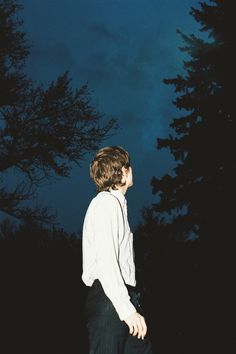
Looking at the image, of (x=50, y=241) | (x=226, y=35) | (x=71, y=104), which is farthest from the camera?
(x=71, y=104)

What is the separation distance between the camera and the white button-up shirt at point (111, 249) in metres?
2.34

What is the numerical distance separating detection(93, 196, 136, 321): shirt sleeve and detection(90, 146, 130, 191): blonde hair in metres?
0.17

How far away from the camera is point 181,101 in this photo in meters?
15.1

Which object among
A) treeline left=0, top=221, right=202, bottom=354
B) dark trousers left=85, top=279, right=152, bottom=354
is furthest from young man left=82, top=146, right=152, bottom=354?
treeline left=0, top=221, right=202, bottom=354

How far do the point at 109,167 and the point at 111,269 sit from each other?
632mm

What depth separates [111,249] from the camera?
2.39 meters

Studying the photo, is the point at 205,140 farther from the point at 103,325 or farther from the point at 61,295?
the point at 103,325

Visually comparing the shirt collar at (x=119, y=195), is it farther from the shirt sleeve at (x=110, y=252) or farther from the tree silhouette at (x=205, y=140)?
the tree silhouette at (x=205, y=140)

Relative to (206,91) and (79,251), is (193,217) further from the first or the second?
(79,251)

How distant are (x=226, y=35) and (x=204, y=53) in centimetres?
94

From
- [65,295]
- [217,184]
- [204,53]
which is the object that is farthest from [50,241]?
[204,53]

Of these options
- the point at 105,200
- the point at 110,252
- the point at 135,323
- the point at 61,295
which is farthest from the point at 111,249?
the point at 61,295

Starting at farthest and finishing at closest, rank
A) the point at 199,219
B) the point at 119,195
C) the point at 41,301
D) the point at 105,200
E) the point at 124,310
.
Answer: the point at 199,219, the point at 41,301, the point at 119,195, the point at 105,200, the point at 124,310

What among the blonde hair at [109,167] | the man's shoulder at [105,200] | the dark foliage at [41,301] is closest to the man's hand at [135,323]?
the man's shoulder at [105,200]
